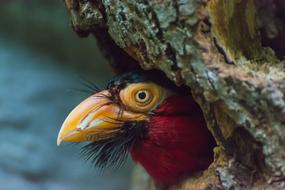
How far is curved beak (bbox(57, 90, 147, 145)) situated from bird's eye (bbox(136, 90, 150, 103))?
0.05 metres

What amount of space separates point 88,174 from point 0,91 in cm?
96

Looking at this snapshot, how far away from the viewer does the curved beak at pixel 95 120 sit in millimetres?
1990

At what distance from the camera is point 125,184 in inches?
169

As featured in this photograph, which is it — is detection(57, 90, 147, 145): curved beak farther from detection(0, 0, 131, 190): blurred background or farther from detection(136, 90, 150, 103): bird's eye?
detection(0, 0, 131, 190): blurred background

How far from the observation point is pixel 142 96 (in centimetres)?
209

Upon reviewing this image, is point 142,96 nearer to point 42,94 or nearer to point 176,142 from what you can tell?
point 176,142

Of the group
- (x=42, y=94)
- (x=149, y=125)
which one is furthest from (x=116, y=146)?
(x=42, y=94)

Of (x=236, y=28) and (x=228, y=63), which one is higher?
(x=236, y=28)

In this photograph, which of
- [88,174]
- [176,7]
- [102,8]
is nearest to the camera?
[176,7]

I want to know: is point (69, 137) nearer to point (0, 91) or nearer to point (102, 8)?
point (102, 8)

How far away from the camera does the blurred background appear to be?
13.8 feet

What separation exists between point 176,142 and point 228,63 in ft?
1.77

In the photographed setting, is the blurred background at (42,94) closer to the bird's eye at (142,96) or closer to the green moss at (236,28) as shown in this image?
the bird's eye at (142,96)

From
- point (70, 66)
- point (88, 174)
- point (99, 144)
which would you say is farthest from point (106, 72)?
point (99, 144)
